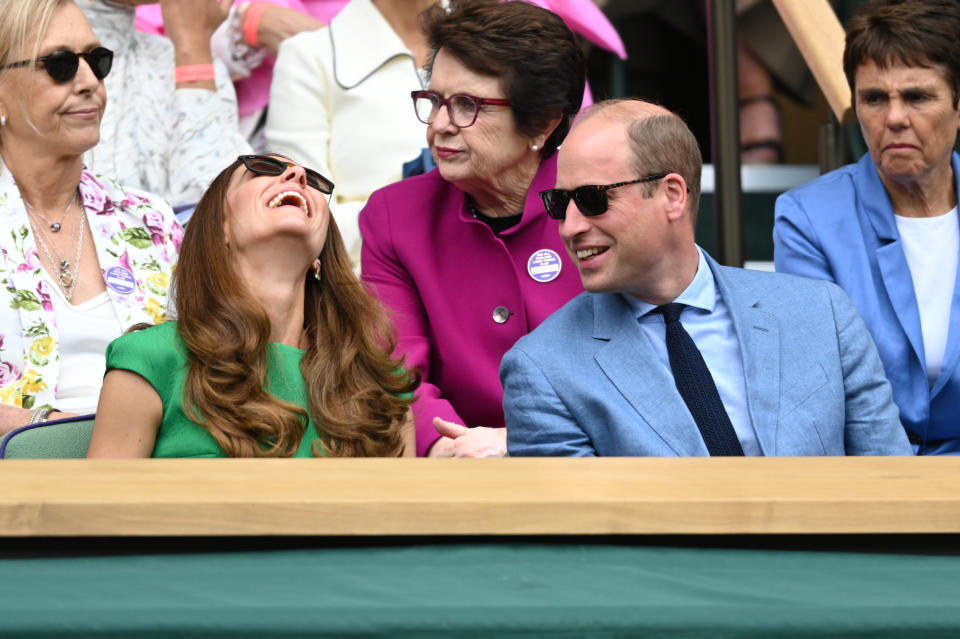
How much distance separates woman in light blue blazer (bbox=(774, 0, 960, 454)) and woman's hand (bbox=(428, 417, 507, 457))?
28.8 inches

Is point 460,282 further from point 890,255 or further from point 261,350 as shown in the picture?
point 890,255

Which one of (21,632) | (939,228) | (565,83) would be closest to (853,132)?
(939,228)

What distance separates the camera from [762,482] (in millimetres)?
1306

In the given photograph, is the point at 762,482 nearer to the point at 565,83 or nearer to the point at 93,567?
the point at 93,567

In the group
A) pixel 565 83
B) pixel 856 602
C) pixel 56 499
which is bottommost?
pixel 856 602

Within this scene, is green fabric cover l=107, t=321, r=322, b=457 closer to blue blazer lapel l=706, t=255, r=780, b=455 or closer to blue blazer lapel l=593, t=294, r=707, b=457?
blue blazer lapel l=593, t=294, r=707, b=457

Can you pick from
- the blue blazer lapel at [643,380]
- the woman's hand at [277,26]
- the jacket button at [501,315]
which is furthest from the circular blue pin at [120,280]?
the blue blazer lapel at [643,380]

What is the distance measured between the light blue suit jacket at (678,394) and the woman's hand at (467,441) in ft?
0.69

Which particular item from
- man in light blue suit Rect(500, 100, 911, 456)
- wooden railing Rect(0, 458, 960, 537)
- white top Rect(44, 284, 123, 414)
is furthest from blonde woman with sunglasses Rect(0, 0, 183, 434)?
wooden railing Rect(0, 458, 960, 537)

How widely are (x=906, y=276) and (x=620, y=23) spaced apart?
8.10 feet

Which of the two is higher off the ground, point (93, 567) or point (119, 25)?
point (119, 25)

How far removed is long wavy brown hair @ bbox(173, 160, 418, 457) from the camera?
2168 mm

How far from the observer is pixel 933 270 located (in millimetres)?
2693

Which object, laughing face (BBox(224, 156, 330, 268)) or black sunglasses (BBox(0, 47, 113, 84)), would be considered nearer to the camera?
laughing face (BBox(224, 156, 330, 268))
